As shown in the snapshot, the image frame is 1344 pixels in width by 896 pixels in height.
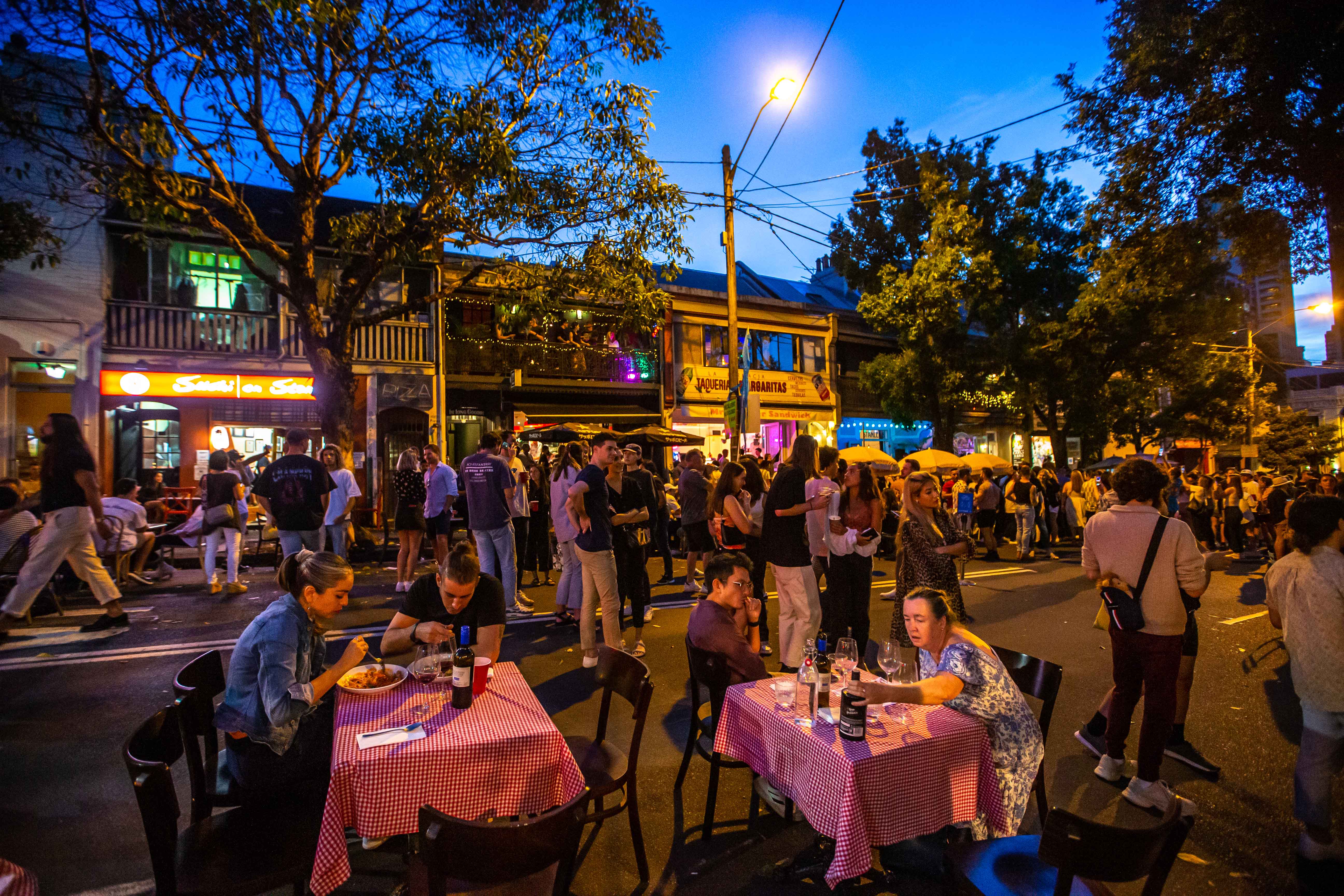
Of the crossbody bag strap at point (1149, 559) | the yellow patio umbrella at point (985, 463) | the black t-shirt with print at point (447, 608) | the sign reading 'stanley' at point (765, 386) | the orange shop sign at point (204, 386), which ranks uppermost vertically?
the sign reading 'stanley' at point (765, 386)

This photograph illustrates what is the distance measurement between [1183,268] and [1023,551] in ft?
21.2

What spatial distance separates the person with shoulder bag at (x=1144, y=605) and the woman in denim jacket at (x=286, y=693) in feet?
13.4

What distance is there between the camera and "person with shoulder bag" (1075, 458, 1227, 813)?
148 inches

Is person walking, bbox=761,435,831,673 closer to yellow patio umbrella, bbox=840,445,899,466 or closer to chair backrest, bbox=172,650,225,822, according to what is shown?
chair backrest, bbox=172,650,225,822

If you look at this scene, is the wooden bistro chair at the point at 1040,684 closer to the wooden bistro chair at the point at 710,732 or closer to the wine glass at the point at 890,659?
the wine glass at the point at 890,659

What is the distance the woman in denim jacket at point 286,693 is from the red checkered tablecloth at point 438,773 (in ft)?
0.55

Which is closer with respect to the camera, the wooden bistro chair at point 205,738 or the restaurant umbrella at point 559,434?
the wooden bistro chair at point 205,738

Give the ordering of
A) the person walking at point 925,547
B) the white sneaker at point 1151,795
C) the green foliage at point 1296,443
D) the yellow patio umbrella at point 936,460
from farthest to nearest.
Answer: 1. the green foliage at point 1296,443
2. the yellow patio umbrella at point 936,460
3. the person walking at point 925,547
4. the white sneaker at point 1151,795

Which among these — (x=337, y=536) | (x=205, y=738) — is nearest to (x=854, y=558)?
(x=205, y=738)

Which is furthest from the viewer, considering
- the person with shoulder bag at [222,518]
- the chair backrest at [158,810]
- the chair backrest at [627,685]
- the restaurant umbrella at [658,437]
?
the restaurant umbrella at [658,437]

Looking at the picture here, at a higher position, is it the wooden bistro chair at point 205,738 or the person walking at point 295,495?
the person walking at point 295,495

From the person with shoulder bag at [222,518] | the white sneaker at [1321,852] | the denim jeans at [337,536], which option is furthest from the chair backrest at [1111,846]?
the person with shoulder bag at [222,518]

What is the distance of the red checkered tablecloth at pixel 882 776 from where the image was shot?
8.57ft

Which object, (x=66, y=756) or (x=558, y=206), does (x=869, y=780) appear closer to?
(x=66, y=756)
